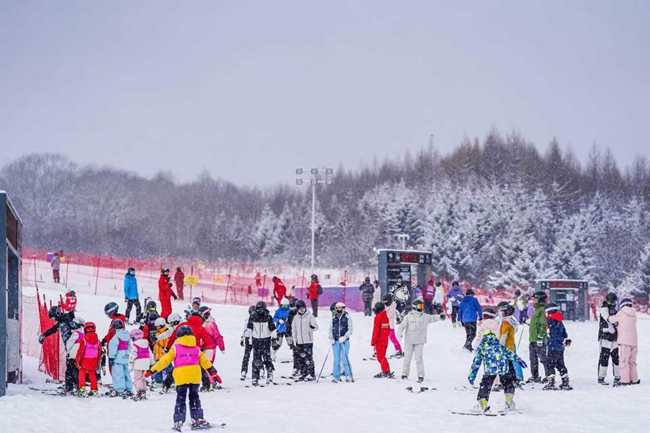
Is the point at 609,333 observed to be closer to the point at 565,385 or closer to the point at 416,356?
the point at 565,385

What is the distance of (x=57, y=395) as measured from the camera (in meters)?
13.7

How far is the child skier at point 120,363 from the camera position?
14.3 m

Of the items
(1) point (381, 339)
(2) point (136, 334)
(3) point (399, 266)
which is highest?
(3) point (399, 266)

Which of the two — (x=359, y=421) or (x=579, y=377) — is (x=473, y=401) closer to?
(x=359, y=421)

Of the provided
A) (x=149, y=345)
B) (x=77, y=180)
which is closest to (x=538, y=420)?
(x=149, y=345)

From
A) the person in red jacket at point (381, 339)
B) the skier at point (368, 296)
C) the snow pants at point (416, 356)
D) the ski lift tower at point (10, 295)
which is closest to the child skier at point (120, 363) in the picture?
the ski lift tower at point (10, 295)

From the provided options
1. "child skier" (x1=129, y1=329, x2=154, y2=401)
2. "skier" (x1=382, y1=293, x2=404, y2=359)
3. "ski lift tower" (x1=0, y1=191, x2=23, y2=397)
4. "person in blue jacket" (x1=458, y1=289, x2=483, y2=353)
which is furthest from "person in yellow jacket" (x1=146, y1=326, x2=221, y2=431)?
"person in blue jacket" (x1=458, y1=289, x2=483, y2=353)

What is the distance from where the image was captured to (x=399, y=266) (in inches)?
1240

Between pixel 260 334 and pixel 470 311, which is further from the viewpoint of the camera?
pixel 470 311

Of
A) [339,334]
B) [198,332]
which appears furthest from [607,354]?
[198,332]

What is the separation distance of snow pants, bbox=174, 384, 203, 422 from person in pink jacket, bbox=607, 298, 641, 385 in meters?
8.81

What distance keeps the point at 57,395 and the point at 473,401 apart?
6975mm

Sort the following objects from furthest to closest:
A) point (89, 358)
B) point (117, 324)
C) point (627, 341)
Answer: point (627, 341) → point (117, 324) → point (89, 358)

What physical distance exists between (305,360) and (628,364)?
6435mm
